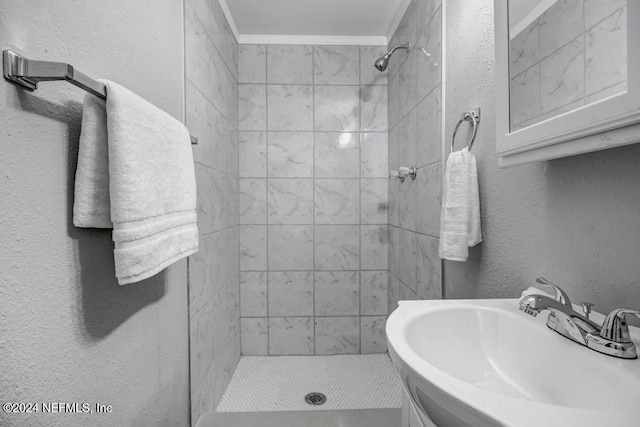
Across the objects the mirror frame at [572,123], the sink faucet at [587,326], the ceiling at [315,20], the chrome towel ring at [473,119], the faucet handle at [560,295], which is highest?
the ceiling at [315,20]

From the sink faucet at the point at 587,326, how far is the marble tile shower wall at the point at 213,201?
119cm

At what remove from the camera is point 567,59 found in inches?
25.5

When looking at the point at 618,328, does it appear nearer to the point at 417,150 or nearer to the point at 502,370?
the point at 502,370

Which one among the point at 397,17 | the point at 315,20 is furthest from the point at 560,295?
the point at 315,20

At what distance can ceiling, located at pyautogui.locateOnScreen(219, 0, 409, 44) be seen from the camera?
5.89 feet

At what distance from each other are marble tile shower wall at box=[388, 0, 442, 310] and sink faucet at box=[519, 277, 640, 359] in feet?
2.47

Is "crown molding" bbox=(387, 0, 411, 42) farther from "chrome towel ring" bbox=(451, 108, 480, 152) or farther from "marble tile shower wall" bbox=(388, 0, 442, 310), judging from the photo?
"chrome towel ring" bbox=(451, 108, 480, 152)

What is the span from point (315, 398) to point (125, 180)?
1562 mm

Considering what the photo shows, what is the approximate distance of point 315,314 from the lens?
2.18 metres

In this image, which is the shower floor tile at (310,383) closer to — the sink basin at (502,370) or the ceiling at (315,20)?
the sink basin at (502,370)

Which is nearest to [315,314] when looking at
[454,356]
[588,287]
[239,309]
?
[239,309]

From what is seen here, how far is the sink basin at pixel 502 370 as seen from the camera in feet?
1.24

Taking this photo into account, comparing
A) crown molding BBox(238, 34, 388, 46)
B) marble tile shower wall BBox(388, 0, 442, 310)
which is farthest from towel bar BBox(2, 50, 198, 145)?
crown molding BBox(238, 34, 388, 46)

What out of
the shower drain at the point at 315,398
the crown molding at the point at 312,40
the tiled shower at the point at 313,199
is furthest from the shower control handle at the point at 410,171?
the shower drain at the point at 315,398
